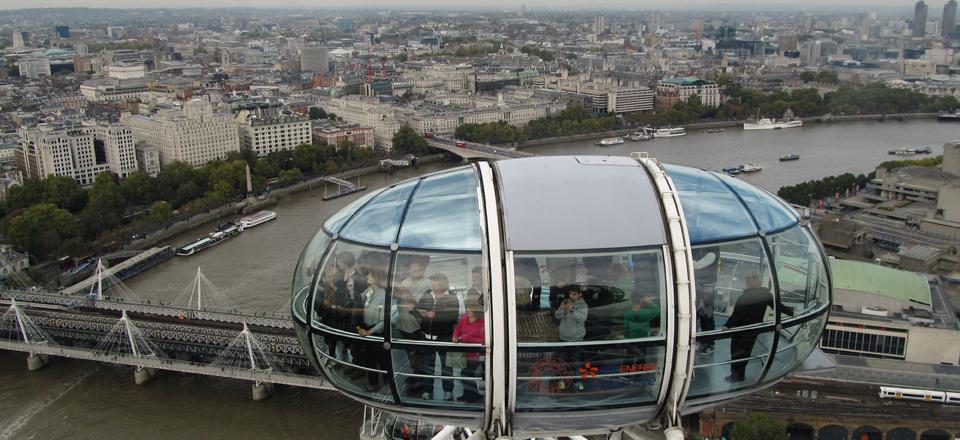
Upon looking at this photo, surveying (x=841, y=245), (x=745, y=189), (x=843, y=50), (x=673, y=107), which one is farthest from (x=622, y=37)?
(x=745, y=189)

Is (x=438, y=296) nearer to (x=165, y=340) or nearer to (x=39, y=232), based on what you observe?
(x=165, y=340)

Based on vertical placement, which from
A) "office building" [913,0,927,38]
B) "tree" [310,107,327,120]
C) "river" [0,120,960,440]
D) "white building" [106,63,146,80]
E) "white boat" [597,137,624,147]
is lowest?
"white boat" [597,137,624,147]

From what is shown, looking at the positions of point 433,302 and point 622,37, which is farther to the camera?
point 622,37

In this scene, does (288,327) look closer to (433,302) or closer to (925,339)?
(925,339)

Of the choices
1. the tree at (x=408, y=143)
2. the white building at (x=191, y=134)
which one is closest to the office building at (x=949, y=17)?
the tree at (x=408, y=143)

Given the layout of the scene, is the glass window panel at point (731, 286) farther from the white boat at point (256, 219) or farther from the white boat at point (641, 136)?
the white boat at point (641, 136)

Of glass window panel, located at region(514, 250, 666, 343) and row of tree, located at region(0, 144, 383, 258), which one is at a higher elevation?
glass window panel, located at region(514, 250, 666, 343)

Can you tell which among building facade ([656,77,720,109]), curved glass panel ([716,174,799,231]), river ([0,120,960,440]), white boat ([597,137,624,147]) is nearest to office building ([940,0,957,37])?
building facade ([656,77,720,109])

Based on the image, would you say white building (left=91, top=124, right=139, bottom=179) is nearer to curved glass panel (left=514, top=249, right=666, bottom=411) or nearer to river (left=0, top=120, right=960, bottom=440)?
river (left=0, top=120, right=960, bottom=440)
